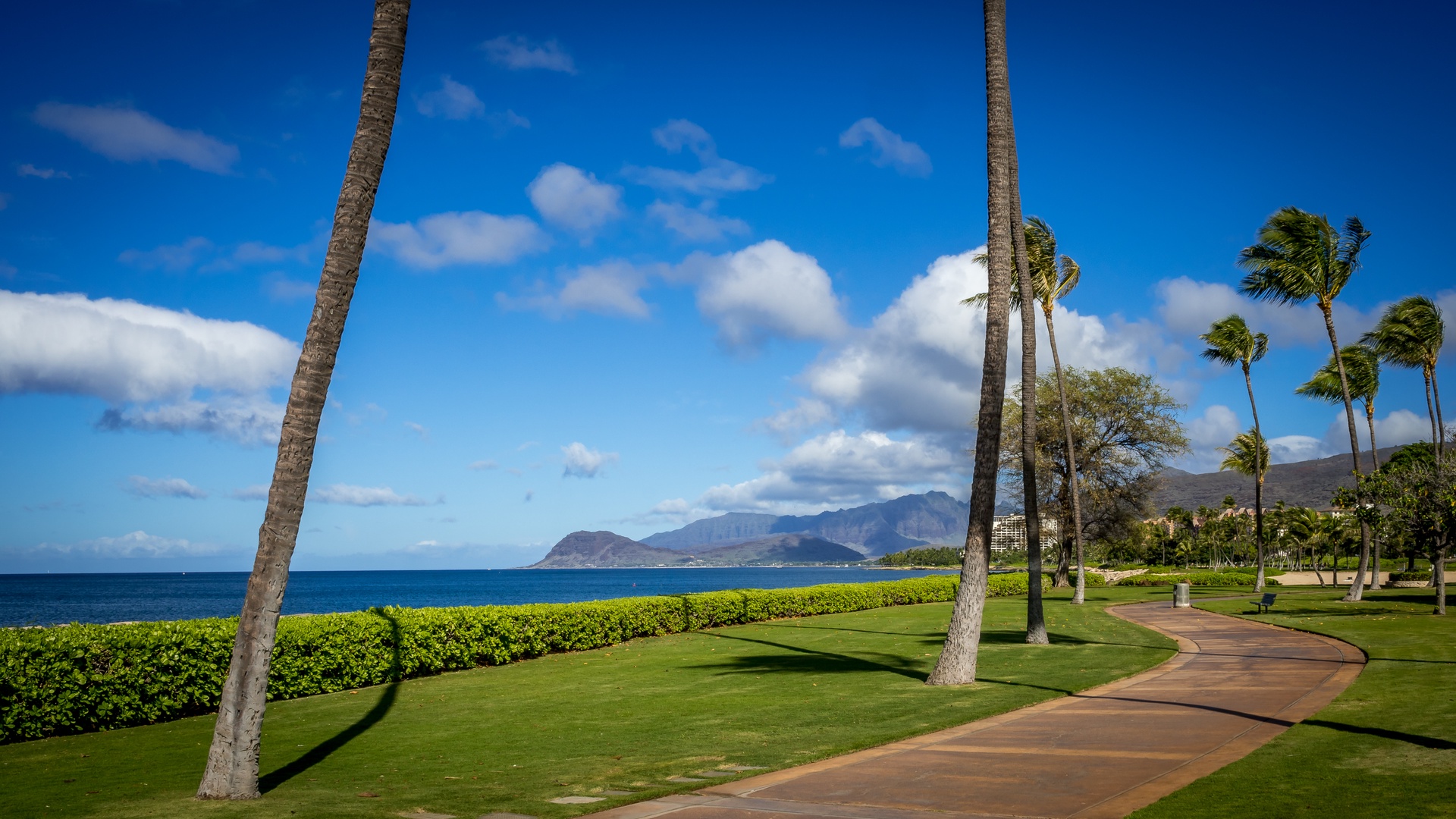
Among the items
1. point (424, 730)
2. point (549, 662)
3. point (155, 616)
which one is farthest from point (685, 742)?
point (155, 616)

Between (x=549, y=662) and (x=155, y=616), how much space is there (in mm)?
62343

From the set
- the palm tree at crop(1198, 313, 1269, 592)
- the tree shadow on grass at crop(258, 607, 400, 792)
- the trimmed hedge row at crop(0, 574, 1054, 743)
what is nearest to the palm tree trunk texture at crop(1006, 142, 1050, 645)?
the trimmed hedge row at crop(0, 574, 1054, 743)

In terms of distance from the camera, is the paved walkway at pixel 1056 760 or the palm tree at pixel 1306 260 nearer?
the paved walkway at pixel 1056 760

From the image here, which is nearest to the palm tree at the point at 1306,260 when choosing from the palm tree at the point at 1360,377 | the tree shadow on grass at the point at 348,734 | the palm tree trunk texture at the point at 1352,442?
the palm tree trunk texture at the point at 1352,442

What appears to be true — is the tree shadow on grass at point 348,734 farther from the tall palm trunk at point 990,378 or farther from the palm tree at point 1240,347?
the palm tree at point 1240,347

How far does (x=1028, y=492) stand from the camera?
20.7 m

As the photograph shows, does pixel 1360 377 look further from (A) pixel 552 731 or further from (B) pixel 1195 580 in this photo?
(A) pixel 552 731

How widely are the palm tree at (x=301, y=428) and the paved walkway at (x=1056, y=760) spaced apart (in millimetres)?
3213

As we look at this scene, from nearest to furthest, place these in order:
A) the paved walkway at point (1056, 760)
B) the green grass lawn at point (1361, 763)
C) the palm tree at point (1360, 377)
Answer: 1. the green grass lawn at point (1361, 763)
2. the paved walkway at point (1056, 760)
3. the palm tree at point (1360, 377)

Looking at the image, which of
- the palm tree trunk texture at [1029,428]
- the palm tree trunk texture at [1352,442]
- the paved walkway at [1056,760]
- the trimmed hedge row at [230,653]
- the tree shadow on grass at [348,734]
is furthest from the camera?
the palm tree trunk texture at [1352,442]

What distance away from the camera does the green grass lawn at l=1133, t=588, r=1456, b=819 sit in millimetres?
6227

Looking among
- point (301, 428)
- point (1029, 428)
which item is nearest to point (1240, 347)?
point (1029, 428)

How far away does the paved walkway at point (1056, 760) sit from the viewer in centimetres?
684

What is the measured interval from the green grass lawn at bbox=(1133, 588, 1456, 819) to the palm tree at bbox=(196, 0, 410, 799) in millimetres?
6857
